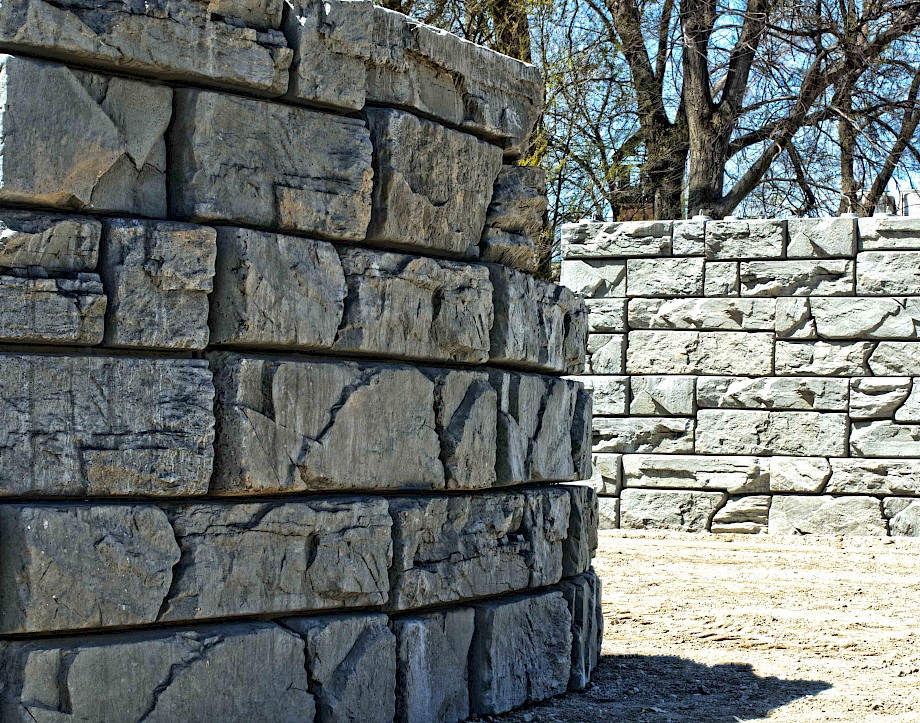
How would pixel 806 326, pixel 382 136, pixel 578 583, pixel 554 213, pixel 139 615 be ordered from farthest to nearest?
pixel 554 213
pixel 806 326
pixel 578 583
pixel 382 136
pixel 139 615

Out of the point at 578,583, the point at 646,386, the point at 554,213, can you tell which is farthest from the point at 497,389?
the point at 554,213

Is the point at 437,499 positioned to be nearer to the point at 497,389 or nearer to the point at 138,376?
the point at 497,389

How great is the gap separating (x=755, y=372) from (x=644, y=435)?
3.40ft

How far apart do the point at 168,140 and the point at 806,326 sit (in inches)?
271

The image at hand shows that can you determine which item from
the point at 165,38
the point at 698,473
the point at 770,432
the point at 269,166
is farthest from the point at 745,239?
the point at 165,38

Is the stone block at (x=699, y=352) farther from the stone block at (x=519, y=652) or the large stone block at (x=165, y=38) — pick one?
the large stone block at (x=165, y=38)

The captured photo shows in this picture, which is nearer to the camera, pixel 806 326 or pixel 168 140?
pixel 168 140

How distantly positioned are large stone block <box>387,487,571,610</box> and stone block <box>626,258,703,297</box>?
5.11 m

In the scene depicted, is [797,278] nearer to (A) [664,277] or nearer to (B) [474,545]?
(A) [664,277]

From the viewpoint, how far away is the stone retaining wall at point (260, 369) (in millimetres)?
3004

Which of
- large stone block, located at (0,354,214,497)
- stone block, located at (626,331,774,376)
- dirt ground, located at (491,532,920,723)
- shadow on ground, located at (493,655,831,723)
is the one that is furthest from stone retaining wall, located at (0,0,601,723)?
stone block, located at (626,331,774,376)

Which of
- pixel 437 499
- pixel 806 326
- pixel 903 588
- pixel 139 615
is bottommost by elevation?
pixel 903 588

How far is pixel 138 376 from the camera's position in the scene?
314 cm

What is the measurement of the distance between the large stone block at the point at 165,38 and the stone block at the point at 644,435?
649 centimetres
